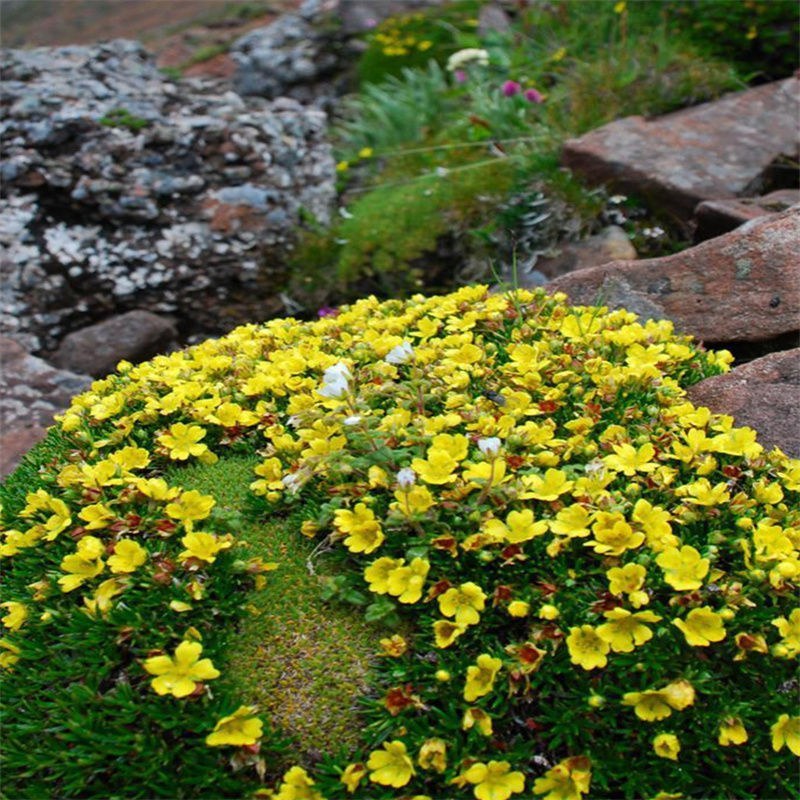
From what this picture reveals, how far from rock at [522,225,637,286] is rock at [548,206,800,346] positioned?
113 cm

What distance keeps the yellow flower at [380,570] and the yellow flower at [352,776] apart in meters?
0.43

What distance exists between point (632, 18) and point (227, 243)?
4599 mm

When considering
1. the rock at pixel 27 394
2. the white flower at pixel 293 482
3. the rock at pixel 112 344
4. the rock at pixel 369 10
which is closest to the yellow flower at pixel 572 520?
the white flower at pixel 293 482

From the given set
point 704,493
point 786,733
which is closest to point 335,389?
point 704,493

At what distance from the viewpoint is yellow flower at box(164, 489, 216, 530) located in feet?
7.82

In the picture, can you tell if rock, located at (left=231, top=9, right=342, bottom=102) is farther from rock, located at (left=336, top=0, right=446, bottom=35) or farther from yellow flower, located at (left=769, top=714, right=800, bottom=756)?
yellow flower, located at (left=769, top=714, right=800, bottom=756)

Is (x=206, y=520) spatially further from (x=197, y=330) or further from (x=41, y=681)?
(x=197, y=330)

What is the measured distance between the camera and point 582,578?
2.22 m

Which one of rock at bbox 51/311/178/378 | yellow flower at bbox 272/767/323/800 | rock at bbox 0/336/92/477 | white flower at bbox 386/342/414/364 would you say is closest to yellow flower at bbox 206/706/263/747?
yellow flower at bbox 272/767/323/800

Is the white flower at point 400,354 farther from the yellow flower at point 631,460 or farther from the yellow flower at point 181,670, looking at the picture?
the yellow flower at point 181,670

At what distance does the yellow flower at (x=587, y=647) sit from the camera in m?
2.02

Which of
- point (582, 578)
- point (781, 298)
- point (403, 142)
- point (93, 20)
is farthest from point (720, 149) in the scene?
point (93, 20)

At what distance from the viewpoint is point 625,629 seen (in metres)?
2.06

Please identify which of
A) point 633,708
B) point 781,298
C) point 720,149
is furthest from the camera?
point 720,149
